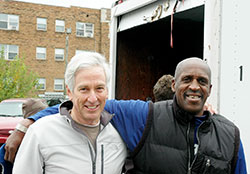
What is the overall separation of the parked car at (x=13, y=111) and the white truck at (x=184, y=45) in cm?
171

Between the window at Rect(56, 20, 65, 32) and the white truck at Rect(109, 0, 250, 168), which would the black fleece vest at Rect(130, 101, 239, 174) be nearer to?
the white truck at Rect(109, 0, 250, 168)

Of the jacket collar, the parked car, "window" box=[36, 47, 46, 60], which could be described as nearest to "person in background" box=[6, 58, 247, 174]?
the jacket collar

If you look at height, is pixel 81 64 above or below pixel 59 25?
below

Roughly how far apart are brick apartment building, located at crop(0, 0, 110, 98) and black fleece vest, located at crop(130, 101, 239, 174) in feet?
81.0

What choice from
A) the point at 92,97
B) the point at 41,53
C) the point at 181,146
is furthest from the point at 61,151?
the point at 41,53

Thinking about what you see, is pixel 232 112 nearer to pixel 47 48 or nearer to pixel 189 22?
pixel 189 22

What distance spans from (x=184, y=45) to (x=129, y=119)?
4898mm

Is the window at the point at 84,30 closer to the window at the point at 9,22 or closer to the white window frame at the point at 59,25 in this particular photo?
the white window frame at the point at 59,25

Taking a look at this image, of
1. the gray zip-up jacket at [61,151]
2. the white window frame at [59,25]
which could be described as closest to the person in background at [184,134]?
the gray zip-up jacket at [61,151]

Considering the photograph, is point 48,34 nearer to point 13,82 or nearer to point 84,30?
point 84,30

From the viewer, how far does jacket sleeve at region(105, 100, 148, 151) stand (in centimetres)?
209

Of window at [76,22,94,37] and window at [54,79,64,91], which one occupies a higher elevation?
→ window at [76,22,94,37]

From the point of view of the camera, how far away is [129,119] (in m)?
2.16

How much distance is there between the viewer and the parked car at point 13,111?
3.24m
